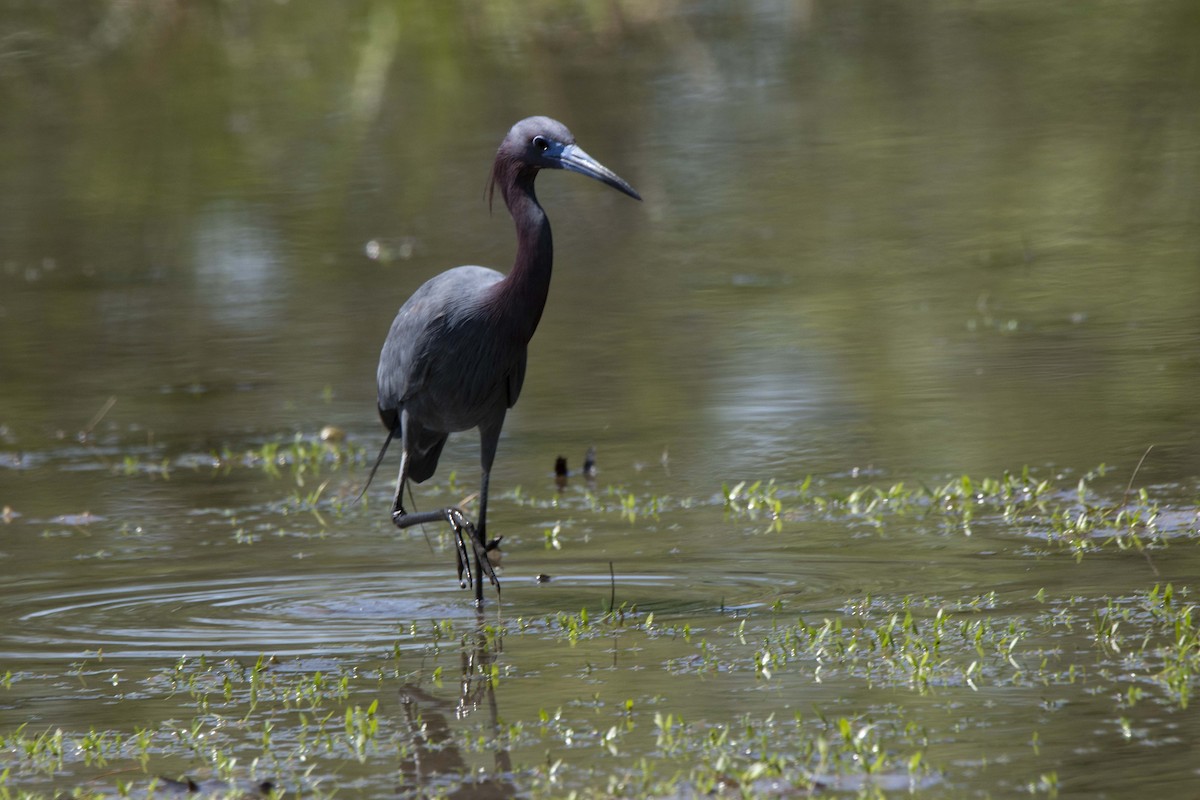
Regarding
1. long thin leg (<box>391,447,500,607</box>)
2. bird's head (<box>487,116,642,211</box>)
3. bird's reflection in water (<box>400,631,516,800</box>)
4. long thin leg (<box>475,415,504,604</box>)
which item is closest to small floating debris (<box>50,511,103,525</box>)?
long thin leg (<box>391,447,500,607</box>)

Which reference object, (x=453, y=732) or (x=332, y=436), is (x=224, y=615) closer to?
(x=453, y=732)

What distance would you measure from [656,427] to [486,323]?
2138 millimetres

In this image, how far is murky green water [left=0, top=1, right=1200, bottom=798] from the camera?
4.80 meters

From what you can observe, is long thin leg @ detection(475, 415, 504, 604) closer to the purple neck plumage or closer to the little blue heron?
the little blue heron

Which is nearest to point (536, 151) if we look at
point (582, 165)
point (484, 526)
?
point (582, 165)

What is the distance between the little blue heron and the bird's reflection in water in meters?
1.16

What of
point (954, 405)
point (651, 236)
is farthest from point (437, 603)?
point (651, 236)

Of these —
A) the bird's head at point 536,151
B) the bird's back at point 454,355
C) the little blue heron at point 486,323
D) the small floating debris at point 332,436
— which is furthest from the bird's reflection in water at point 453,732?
the small floating debris at point 332,436

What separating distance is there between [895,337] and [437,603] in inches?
170

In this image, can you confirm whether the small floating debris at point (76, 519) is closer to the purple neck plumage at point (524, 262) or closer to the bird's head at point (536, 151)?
the purple neck plumage at point (524, 262)

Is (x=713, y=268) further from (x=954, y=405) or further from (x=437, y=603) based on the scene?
(x=437, y=603)

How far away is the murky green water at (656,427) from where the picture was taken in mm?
4805

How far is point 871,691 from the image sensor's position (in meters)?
4.90

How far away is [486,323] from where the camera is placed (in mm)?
6953
